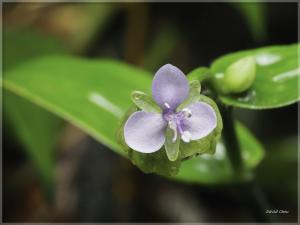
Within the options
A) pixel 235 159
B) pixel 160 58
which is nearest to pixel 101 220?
pixel 160 58

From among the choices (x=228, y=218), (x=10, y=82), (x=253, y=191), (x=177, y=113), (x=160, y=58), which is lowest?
(x=228, y=218)

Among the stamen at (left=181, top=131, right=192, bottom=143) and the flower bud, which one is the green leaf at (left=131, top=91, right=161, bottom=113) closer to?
the stamen at (left=181, top=131, right=192, bottom=143)

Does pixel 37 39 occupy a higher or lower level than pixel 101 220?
higher

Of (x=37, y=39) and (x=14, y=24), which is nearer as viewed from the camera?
(x=37, y=39)

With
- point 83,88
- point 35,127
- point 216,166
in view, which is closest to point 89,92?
point 83,88

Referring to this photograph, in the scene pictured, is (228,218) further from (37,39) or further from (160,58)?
(37,39)

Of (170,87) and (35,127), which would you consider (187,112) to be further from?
(35,127)

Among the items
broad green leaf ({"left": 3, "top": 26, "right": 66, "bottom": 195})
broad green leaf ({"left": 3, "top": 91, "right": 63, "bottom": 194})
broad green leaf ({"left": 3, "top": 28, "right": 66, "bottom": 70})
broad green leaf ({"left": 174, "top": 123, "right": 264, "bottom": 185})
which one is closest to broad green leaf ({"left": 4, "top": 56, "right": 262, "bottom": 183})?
broad green leaf ({"left": 174, "top": 123, "right": 264, "bottom": 185})

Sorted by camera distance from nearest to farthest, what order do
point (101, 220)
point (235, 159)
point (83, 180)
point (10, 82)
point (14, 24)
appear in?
point (235, 159), point (10, 82), point (101, 220), point (83, 180), point (14, 24)
